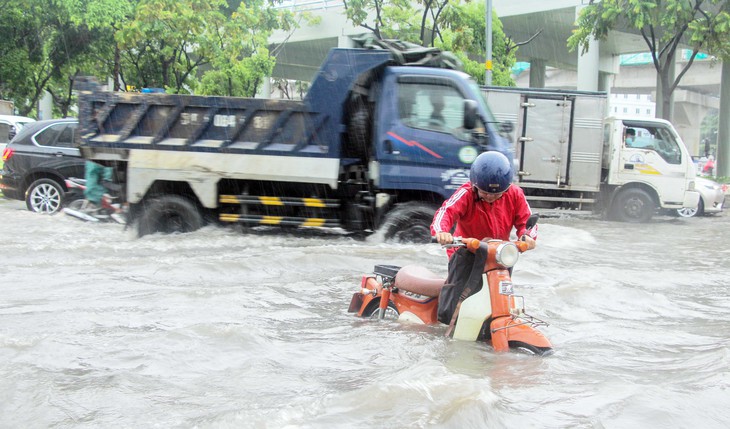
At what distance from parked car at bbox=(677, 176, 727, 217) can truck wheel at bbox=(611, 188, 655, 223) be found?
174cm

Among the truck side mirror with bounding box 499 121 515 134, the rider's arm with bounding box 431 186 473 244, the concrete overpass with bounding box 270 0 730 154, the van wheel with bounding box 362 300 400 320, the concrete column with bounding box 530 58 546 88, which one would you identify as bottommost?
the van wheel with bounding box 362 300 400 320

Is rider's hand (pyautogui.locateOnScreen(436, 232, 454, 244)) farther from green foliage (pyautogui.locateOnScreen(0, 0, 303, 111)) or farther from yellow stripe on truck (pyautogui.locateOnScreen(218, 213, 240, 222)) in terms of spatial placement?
green foliage (pyautogui.locateOnScreen(0, 0, 303, 111))

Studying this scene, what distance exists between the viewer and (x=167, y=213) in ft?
31.1

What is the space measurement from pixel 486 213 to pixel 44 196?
986 centimetres

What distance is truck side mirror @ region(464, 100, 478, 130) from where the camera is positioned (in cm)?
878

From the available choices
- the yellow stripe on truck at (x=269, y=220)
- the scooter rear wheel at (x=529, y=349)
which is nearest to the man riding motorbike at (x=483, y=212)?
the scooter rear wheel at (x=529, y=349)

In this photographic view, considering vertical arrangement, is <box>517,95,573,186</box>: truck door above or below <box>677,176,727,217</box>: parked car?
above

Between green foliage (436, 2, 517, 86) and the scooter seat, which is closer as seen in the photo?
the scooter seat

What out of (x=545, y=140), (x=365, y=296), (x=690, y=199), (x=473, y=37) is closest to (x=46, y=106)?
(x=473, y=37)

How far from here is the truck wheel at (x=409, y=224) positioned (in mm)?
9109

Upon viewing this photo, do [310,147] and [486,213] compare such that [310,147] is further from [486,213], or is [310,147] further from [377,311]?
[486,213]

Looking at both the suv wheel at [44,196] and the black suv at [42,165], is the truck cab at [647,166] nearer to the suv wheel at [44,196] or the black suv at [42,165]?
the black suv at [42,165]

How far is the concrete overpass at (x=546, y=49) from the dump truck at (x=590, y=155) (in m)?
7.09

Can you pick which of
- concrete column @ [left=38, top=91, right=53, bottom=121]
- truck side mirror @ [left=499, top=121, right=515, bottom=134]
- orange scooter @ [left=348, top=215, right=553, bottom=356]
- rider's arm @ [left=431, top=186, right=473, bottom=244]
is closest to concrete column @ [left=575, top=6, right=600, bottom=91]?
truck side mirror @ [left=499, top=121, right=515, bottom=134]
